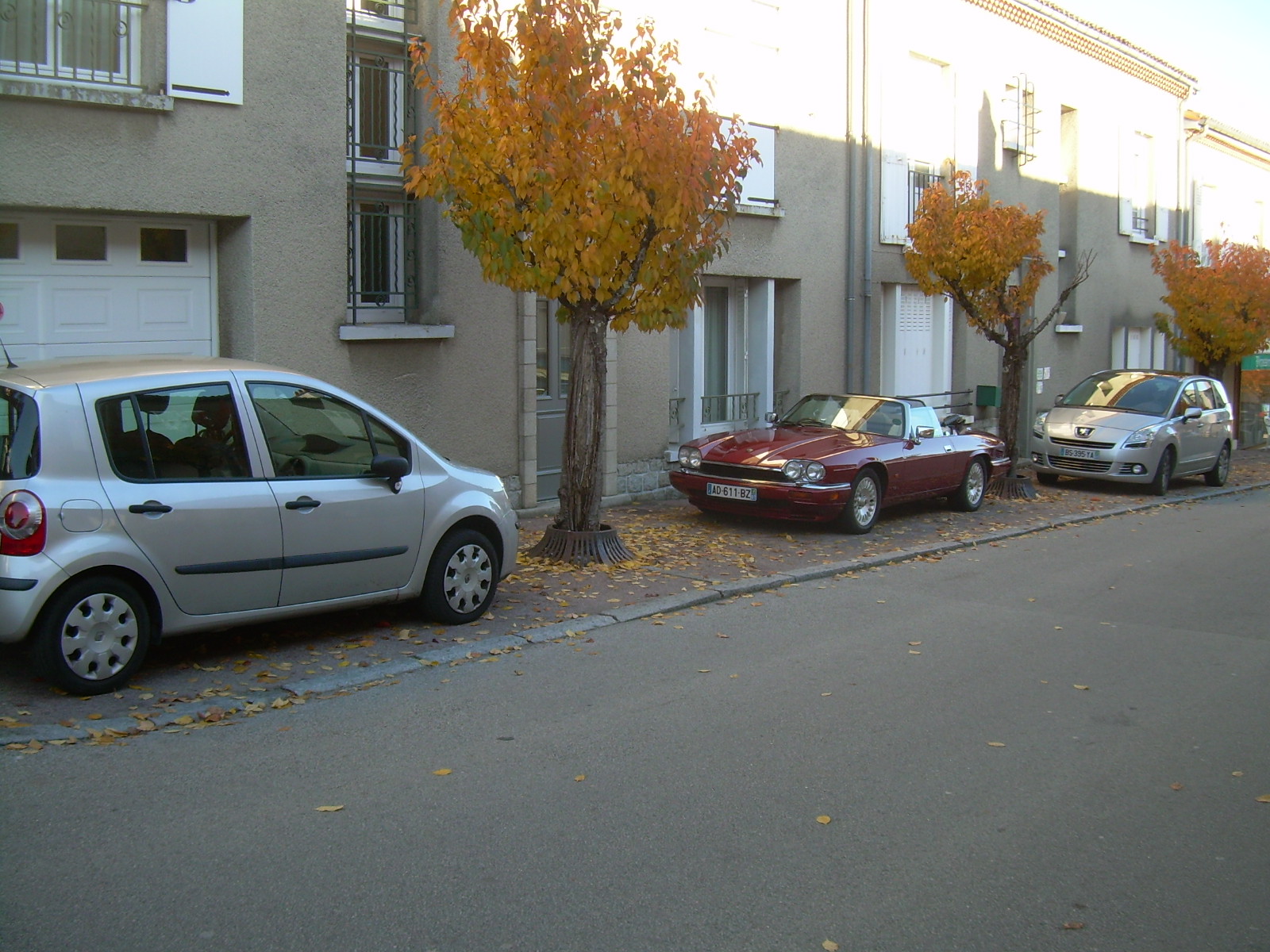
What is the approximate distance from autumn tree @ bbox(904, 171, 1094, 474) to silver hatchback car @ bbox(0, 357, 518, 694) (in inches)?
399

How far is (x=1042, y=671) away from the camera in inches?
289

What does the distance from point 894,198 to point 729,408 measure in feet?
15.5

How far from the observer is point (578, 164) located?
9.68 m

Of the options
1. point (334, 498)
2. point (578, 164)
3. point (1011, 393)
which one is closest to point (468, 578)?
point (334, 498)

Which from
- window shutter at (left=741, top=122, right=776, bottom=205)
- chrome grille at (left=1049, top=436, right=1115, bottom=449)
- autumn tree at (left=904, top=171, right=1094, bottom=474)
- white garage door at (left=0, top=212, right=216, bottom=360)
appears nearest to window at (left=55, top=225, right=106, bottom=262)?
white garage door at (left=0, top=212, right=216, bottom=360)

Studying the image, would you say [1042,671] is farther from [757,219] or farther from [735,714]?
[757,219]

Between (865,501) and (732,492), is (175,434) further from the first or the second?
(865,501)

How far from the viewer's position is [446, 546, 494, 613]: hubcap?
8078 millimetres

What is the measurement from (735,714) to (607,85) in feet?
18.8

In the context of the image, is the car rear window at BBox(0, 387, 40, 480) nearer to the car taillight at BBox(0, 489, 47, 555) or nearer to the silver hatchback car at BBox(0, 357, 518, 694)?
the silver hatchback car at BBox(0, 357, 518, 694)

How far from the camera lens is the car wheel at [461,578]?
7.97 meters

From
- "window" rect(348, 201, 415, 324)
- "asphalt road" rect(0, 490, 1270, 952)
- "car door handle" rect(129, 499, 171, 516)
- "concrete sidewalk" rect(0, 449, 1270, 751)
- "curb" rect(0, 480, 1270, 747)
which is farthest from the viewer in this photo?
"window" rect(348, 201, 415, 324)

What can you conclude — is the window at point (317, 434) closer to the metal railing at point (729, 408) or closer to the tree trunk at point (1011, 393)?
the metal railing at point (729, 408)

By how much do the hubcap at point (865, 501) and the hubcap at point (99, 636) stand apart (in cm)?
780
